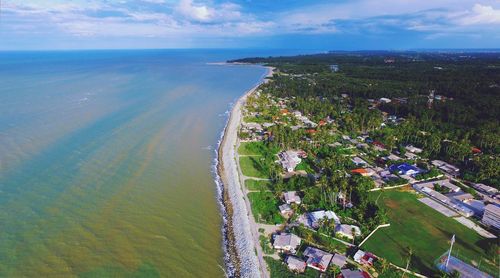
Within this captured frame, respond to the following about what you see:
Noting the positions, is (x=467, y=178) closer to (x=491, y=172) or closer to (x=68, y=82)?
(x=491, y=172)

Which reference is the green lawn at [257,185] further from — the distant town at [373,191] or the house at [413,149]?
the house at [413,149]

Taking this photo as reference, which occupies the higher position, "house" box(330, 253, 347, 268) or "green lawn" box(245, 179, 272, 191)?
"green lawn" box(245, 179, 272, 191)

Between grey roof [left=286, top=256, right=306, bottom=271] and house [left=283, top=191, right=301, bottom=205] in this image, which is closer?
grey roof [left=286, top=256, right=306, bottom=271]

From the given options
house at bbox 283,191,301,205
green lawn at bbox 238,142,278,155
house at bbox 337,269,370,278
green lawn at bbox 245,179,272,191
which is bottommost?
house at bbox 337,269,370,278

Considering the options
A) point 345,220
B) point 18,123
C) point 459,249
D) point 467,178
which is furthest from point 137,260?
point 18,123

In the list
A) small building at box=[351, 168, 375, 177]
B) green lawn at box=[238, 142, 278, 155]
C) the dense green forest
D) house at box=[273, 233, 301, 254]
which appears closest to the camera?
house at box=[273, 233, 301, 254]

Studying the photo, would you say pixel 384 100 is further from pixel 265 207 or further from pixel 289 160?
pixel 265 207

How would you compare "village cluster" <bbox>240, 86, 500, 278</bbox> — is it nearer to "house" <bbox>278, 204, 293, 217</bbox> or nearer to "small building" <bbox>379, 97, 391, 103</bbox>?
"house" <bbox>278, 204, 293, 217</bbox>

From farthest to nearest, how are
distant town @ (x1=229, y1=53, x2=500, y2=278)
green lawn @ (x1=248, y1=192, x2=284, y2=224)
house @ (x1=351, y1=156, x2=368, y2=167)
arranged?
house @ (x1=351, y1=156, x2=368, y2=167)
green lawn @ (x1=248, y1=192, x2=284, y2=224)
distant town @ (x1=229, y1=53, x2=500, y2=278)

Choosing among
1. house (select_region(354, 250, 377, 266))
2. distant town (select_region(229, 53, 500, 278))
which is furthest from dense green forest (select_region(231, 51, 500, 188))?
house (select_region(354, 250, 377, 266))
